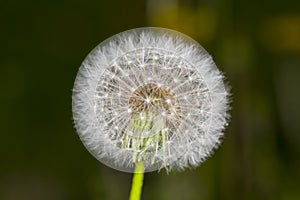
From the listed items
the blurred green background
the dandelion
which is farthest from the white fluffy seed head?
the blurred green background

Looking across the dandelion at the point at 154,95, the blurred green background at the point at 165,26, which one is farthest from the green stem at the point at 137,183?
the blurred green background at the point at 165,26

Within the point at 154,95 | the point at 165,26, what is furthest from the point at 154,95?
the point at 165,26

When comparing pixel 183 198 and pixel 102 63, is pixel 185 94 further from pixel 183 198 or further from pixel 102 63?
pixel 183 198

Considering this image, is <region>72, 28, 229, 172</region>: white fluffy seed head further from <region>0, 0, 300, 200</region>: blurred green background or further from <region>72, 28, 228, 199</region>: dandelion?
<region>0, 0, 300, 200</region>: blurred green background

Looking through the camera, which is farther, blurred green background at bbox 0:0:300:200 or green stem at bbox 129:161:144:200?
blurred green background at bbox 0:0:300:200

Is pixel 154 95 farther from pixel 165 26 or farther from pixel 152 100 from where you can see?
pixel 165 26

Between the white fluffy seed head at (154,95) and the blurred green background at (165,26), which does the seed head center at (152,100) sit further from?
the blurred green background at (165,26)
